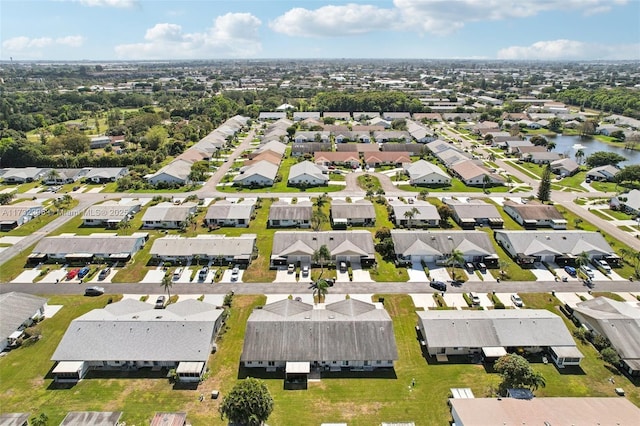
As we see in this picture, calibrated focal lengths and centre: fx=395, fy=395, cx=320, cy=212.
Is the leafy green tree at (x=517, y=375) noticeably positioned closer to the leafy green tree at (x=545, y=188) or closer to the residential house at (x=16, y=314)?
the residential house at (x=16, y=314)

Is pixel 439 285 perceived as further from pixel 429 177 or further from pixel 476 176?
pixel 476 176

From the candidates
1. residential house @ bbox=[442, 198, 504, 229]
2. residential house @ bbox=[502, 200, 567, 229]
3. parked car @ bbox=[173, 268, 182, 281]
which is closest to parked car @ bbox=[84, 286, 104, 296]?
parked car @ bbox=[173, 268, 182, 281]

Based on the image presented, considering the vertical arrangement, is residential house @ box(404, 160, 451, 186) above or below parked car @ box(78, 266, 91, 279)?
above

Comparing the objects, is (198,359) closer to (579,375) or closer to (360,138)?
(579,375)


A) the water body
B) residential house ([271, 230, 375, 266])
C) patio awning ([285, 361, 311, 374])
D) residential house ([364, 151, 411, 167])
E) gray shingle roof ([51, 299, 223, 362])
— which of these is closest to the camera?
patio awning ([285, 361, 311, 374])

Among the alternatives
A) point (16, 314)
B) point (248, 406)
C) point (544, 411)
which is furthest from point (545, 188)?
point (16, 314)

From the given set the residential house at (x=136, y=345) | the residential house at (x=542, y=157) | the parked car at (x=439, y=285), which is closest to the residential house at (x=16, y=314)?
the residential house at (x=136, y=345)

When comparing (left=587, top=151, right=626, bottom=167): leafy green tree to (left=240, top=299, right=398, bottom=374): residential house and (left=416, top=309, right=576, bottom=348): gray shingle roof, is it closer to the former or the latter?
(left=416, top=309, right=576, bottom=348): gray shingle roof
